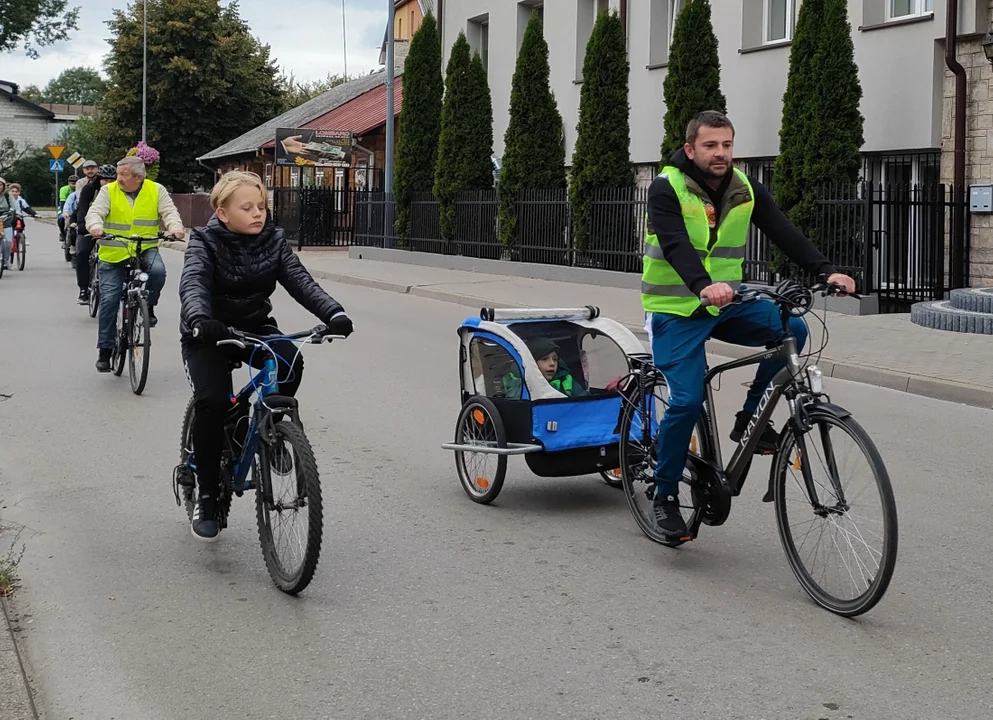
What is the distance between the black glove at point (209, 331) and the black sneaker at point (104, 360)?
6.44 meters

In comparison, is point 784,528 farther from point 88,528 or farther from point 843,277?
point 88,528

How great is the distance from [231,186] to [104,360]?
6.19 metres

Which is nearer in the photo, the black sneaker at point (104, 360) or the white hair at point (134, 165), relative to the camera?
the white hair at point (134, 165)

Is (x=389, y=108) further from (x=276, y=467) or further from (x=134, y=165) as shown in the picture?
(x=276, y=467)

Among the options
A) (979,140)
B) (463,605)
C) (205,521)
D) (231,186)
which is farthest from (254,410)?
(979,140)

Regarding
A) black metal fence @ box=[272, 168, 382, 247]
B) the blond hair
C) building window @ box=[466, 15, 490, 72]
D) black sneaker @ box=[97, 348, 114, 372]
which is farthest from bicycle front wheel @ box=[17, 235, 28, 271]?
the blond hair

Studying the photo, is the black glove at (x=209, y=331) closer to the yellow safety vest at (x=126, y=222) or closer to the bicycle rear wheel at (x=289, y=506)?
the bicycle rear wheel at (x=289, y=506)

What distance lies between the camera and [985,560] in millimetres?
5641

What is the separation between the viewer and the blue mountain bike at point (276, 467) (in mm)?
4906

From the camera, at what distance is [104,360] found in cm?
1117

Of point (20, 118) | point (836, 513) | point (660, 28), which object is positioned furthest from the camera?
point (20, 118)

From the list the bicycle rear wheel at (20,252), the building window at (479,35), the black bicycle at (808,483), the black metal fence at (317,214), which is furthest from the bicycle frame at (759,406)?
the black metal fence at (317,214)

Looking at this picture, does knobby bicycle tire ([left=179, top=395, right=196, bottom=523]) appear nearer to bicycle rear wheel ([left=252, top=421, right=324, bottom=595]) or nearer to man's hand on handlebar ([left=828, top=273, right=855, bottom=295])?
bicycle rear wheel ([left=252, top=421, right=324, bottom=595])

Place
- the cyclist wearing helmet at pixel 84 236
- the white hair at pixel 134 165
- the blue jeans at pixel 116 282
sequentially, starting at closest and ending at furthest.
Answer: the white hair at pixel 134 165 → the blue jeans at pixel 116 282 → the cyclist wearing helmet at pixel 84 236
